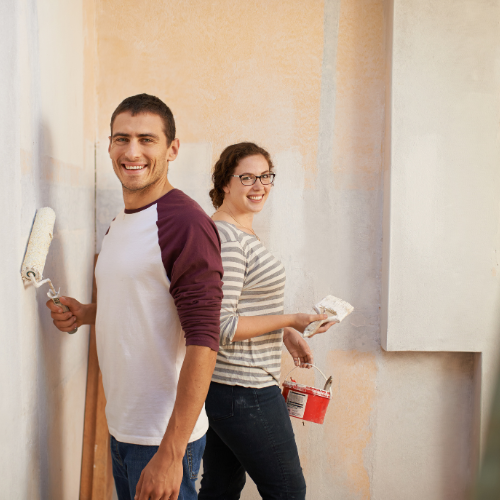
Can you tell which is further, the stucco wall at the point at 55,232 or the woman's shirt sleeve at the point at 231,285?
the woman's shirt sleeve at the point at 231,285

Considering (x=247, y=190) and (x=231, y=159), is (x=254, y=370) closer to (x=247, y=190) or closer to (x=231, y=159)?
(x=247, y=190)

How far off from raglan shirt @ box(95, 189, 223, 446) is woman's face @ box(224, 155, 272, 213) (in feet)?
1.47

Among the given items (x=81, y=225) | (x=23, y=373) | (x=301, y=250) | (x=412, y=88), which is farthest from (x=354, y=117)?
(x=23, y=373)

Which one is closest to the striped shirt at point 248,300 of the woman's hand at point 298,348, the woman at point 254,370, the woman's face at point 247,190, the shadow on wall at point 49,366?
the woman at point 254,370

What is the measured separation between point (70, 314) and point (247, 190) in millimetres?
694

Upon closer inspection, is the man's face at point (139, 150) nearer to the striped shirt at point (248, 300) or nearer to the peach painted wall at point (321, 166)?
the striped shirt at point (248, 300)

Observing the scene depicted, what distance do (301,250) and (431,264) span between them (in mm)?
570

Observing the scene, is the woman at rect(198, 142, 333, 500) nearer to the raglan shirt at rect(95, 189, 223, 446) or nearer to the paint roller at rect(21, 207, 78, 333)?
the raglan shirt at rect(95, 189, 223, 446)

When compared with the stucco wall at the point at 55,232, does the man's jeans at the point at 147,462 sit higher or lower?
lower

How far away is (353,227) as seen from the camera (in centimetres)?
210

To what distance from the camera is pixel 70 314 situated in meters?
1.33

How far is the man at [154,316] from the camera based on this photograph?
103 centimetres

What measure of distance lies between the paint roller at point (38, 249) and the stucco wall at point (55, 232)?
2 centimetres

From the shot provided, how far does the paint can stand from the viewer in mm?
1645
